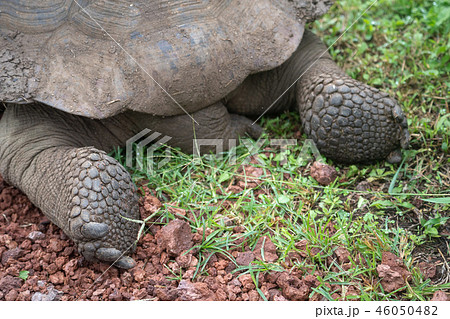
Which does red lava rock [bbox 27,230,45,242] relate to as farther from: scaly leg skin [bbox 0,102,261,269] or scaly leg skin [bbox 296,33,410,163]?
scaly leg skin [bbox 296,33,410,163]

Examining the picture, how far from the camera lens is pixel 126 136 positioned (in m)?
2.59

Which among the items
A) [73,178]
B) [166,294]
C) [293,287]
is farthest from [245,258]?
[73,178]

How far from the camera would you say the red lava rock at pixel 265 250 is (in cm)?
209

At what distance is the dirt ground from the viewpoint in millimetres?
1957

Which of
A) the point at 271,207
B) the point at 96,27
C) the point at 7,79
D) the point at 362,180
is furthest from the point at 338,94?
the point at 7,79

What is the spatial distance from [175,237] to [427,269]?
1087mm

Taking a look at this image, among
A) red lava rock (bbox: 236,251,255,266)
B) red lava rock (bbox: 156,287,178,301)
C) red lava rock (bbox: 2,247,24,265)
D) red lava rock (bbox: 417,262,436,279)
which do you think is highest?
red lava rock (bbox: 2,247,24,265)

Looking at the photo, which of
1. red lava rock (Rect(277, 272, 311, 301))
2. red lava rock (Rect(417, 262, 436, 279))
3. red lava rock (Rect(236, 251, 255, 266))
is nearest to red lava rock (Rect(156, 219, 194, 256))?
red lava rock (Rect(236, 251, 255, 266))

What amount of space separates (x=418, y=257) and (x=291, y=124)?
1141 mm

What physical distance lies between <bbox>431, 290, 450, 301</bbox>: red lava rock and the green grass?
0.04 metres

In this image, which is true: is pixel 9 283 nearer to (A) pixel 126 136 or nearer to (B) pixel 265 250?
(A) pixel 126 136

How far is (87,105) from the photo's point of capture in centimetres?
219

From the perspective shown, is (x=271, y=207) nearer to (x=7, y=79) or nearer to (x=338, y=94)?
(x=338, y=94)

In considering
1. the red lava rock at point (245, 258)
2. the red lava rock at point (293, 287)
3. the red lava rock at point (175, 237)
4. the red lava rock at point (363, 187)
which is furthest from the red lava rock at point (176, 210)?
Result: the red lava rock at point (363, 187)
